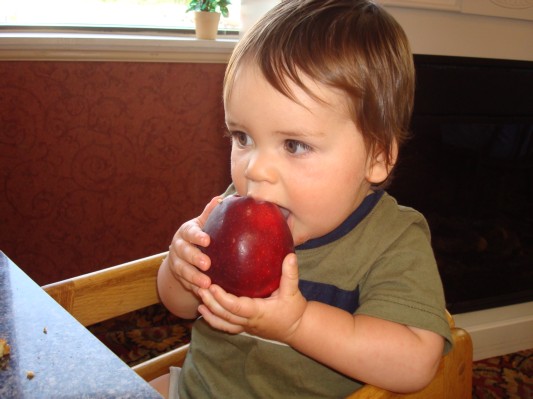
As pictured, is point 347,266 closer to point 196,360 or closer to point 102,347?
point 196,360

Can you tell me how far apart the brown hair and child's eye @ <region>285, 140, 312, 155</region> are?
0.06 metres

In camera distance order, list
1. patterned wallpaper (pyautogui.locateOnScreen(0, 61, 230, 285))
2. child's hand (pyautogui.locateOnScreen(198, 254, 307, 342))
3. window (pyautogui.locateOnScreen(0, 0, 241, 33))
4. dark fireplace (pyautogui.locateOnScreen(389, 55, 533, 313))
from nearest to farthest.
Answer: child's hand (pyautogui.locateOnScreen(198, 254, 307, 342))
dark fireplace (pyautogui.locateOnScreen(389, 55, 533, 313))
patterned wallpaper (pyautogui.locateOnScreen(0, 61, 230, 285))
window (pyautogui.locateOnScreen(0, 0, 241, 33))

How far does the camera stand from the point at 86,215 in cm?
197

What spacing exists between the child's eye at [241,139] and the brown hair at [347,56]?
61mm

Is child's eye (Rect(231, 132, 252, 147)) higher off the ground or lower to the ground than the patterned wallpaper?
higher

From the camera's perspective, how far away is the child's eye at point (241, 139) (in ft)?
2.45

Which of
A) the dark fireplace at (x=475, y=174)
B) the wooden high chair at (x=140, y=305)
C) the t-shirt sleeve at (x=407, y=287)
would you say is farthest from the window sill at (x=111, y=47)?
the t-shirt sleeve at (x=407, y=287)

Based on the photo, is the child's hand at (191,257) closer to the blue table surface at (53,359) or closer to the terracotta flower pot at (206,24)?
the blue table surface at (53,359)

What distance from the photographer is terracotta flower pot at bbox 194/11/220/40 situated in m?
1.98

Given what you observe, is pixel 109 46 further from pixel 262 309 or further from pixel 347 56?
pixel 262 309

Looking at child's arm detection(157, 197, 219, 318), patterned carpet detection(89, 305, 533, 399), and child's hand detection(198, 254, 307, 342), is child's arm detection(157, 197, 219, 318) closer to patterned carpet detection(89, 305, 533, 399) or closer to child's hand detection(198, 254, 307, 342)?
child's hand detection(198, 254, 307, 342)

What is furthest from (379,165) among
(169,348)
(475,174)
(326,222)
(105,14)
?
(105,14)

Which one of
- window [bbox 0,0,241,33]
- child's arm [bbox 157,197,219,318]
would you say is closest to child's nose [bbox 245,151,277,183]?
child's arm [bbox 157,197,219,318]

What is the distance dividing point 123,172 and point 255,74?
1.38 meters
